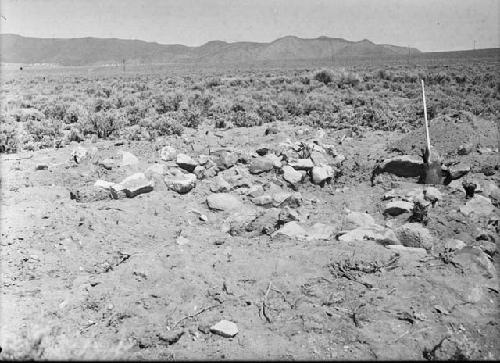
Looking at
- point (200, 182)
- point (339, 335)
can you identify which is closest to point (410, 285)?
point (339, 335)

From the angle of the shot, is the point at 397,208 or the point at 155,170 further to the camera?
the point at 155,170

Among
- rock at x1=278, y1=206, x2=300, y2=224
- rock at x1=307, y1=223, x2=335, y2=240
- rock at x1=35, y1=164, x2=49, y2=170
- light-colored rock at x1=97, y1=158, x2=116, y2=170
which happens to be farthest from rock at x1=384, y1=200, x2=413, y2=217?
rock at x1=35, y1=164, x2=49, y2=170

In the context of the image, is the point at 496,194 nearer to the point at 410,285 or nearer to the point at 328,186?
the point at 328,186

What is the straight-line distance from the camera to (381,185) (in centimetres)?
761

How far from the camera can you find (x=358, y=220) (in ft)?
20.1

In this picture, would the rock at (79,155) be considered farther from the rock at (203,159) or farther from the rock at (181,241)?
the rock at (181,241)

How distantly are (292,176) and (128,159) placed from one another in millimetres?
3102

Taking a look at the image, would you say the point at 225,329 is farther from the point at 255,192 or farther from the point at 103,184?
the point at 103,184

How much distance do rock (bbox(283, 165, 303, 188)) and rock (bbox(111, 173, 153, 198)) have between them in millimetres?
2506

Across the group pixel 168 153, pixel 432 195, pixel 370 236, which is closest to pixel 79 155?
pixel 168 153

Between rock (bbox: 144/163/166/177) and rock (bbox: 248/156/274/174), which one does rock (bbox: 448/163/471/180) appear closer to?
rock (bbox: 248/156/274/174)

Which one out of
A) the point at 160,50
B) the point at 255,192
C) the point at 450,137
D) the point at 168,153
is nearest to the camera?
the point at 255,192

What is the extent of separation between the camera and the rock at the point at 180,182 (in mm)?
6961

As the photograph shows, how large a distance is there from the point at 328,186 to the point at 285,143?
171cm
